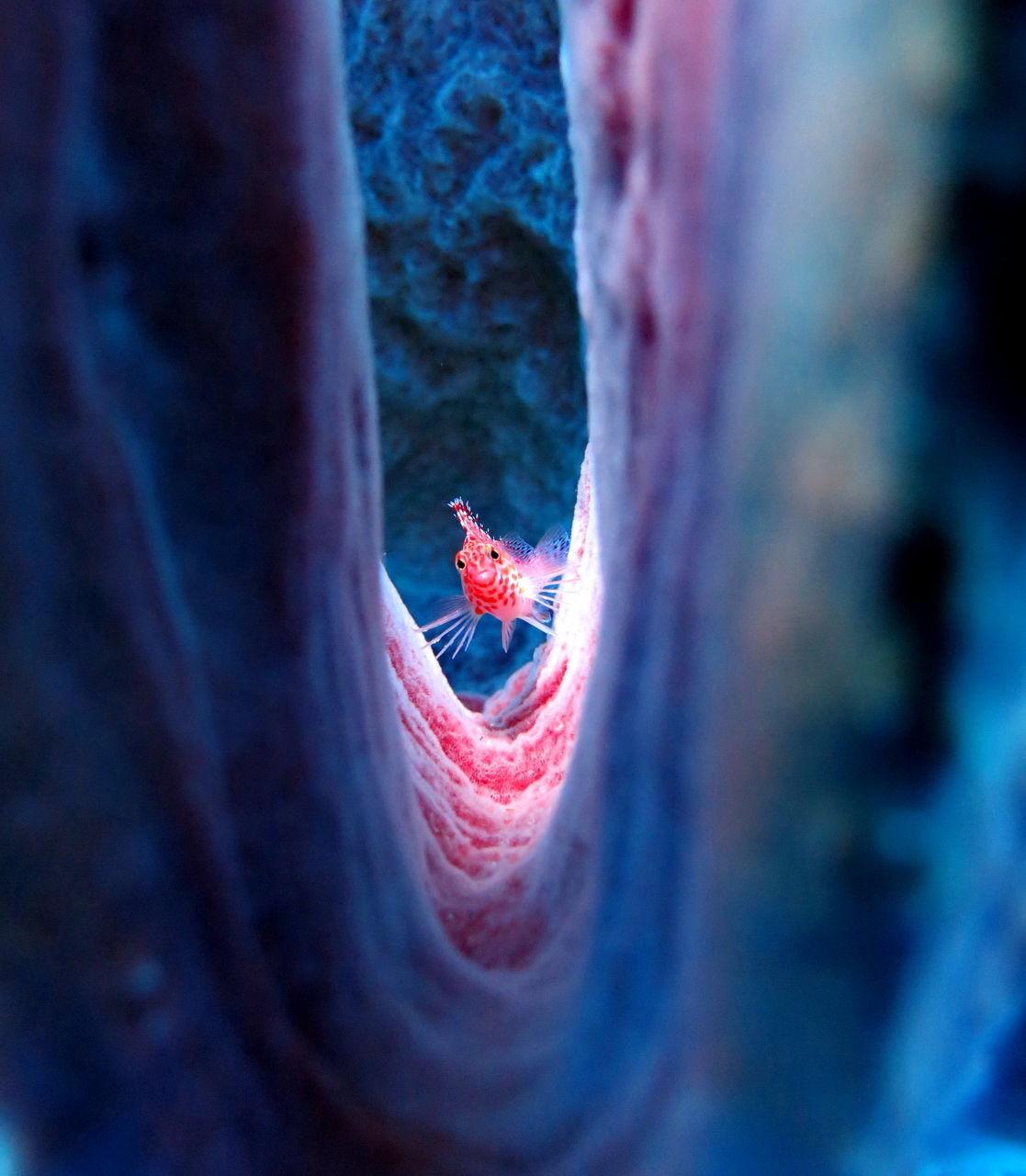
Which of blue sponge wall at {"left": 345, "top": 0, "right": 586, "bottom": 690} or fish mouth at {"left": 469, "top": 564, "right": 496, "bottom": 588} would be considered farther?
blue sponge wall at {"left": 345, "top": 0, "right": 586, "bottom": 690}

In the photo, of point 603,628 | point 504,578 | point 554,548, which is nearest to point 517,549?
point 504,578

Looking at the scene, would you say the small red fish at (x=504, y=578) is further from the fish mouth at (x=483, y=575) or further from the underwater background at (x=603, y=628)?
the underwater background at (x=603, y=628)

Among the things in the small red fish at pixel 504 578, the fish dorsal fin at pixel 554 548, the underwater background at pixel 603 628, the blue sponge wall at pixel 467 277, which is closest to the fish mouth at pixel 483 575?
the small red fish at pixel 504 578

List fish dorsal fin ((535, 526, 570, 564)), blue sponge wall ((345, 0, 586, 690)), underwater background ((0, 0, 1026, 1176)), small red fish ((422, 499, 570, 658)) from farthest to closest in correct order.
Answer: blue sponge wall ((345, 0, 586, 690))
small red fish ((422, 499, 570, 658))
fish dorsal fin ((535, 526, 570, 564))
underwater background ((0, 0, 1026, 1176))

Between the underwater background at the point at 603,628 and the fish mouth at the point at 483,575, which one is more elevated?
the fish mouth at the point at 483,575

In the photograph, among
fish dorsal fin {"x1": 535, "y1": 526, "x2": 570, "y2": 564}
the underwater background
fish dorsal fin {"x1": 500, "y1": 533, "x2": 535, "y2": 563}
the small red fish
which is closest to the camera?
the underwater background

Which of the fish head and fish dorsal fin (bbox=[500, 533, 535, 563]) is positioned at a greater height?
fish dorsal fin (bbox=[500, 533, 535, 563])

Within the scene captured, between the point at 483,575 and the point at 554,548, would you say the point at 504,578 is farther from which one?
the point at 554,548

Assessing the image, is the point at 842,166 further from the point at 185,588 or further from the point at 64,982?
the point at 64,982

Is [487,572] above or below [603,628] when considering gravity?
above

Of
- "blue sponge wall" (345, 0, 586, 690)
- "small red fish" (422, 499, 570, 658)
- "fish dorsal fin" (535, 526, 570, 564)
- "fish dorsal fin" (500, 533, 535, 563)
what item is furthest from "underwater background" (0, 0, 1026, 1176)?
"blue sponge wall" (345, 0, 586, 690)

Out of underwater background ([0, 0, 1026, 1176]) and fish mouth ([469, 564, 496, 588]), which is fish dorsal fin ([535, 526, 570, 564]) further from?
underwater background ([0, 0, 1026, 1176])

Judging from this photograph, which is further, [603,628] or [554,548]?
[554,548]
